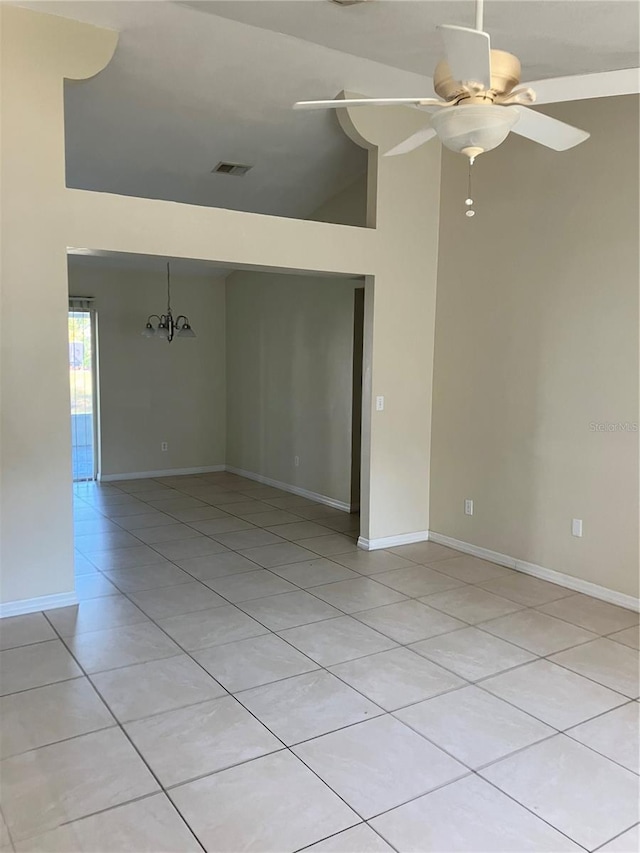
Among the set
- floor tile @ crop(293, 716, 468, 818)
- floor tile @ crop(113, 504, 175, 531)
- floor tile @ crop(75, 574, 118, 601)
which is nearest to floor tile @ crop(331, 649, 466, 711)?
floor tile @ crop(293, 716, 468, 818)

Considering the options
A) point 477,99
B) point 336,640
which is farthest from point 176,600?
point 477,99

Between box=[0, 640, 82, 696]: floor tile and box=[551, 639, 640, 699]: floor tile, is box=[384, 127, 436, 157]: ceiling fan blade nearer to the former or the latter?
box=[551, 639, 640, 699]: floor tile

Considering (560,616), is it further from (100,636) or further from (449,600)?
(100,636)

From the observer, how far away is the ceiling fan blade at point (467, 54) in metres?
1.76

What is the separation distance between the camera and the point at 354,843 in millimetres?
2008

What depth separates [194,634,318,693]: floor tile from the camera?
3.02 m

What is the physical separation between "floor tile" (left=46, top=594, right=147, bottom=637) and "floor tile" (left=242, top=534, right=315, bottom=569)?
1.12m

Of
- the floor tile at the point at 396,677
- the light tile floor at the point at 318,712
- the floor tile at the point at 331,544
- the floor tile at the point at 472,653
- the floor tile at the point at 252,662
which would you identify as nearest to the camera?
the light tile floor at the point at 318,712

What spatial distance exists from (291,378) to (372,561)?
9.46ft

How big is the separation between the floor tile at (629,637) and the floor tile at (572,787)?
1.08 meters

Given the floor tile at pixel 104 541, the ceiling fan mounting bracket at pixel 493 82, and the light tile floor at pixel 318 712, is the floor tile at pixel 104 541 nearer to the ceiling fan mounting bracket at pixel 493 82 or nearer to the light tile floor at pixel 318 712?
the light tile floor at pixel 318 712

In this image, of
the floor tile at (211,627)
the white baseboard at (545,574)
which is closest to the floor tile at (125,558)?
the floor tile at (211,627)

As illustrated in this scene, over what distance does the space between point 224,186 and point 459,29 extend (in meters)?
4.33

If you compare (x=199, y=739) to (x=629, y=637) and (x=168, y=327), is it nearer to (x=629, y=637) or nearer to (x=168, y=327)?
(x=629, y=637)
